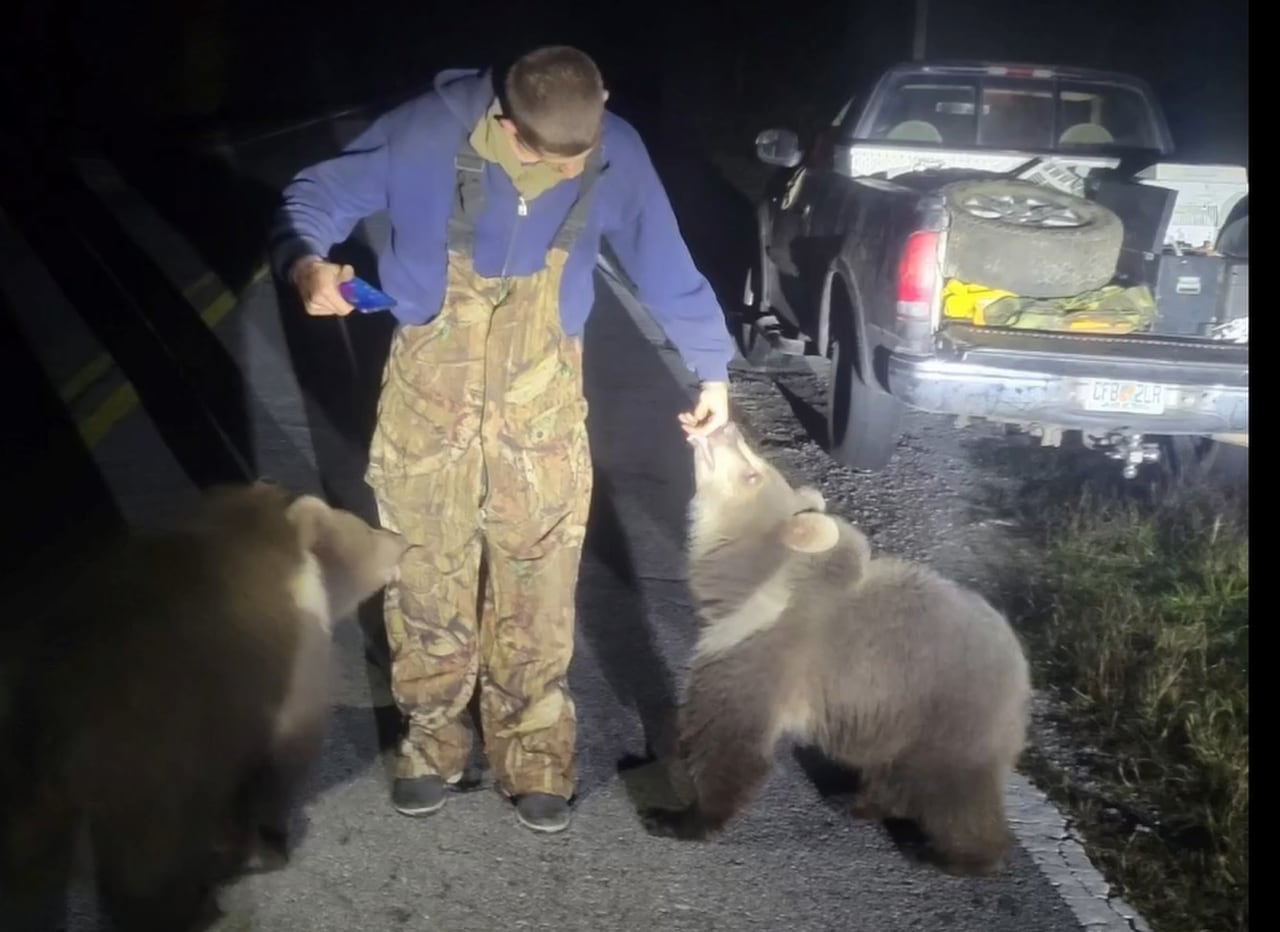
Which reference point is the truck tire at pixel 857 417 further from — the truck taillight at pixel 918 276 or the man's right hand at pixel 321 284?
the man's right hand at pixel 321 284

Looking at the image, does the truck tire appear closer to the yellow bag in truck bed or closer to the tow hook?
the yellow bag in truck bed

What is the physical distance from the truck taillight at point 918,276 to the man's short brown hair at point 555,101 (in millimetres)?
3302

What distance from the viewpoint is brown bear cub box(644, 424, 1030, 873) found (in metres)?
4.21

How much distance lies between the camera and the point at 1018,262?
277 inches

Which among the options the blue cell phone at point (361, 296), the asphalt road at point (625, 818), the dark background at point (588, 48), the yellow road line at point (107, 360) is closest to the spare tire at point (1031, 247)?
the asphalt road at point (625, 818)

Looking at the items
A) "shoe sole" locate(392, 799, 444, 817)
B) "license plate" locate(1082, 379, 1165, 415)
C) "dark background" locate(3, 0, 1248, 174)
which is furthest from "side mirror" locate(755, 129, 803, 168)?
"dark background" locate(3, 0, 1248, 174)

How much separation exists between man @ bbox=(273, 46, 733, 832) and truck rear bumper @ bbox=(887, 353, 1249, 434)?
2.68 metres

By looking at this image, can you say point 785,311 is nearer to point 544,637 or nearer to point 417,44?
point 544,637

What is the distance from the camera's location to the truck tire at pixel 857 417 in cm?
762

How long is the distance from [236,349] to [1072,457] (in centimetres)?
541

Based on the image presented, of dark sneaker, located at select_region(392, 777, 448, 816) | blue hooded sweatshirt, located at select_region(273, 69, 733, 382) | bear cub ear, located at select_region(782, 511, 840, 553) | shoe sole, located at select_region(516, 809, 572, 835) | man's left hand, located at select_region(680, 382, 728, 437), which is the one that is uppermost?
blue hooded sweatshirt, located at select_region(273, 69, 733, 382)

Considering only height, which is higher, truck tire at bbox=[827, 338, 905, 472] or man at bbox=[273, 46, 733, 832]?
man at bbox=[273, 46, 733, 832]

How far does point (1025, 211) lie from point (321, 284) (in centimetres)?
461
